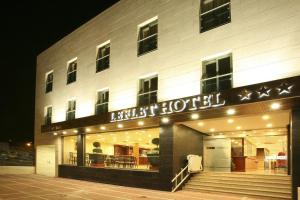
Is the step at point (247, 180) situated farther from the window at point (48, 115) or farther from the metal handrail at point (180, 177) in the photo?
the window at point (48, 115)

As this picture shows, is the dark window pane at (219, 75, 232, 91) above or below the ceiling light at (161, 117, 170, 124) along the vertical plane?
above

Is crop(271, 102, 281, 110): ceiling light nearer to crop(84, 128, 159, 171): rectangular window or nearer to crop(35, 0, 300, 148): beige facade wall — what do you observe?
crop(35, 0, 300, 148): beige facade wall

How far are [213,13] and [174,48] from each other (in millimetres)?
2294

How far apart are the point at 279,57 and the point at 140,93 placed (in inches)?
291

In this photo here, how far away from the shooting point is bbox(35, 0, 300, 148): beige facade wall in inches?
450

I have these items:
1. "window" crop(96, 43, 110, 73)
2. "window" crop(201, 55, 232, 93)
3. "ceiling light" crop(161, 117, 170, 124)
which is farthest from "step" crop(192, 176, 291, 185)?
"window" crop(96, 43, 110, 73)

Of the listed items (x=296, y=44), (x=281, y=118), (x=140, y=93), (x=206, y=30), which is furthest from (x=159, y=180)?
(x=296, y=44)

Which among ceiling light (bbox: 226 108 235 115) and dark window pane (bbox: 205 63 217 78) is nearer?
ceiling light (bbox: 226 108 235 115)

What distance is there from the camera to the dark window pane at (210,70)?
45.0 ft

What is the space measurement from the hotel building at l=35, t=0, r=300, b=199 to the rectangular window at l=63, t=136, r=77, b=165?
0.23 feet

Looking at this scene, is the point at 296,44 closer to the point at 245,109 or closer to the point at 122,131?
the point at 245,109

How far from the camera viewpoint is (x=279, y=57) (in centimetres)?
1127

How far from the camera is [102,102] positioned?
19.4 meters

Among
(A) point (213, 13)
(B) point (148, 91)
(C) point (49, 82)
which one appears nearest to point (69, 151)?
→ (C) point (49, 82)
